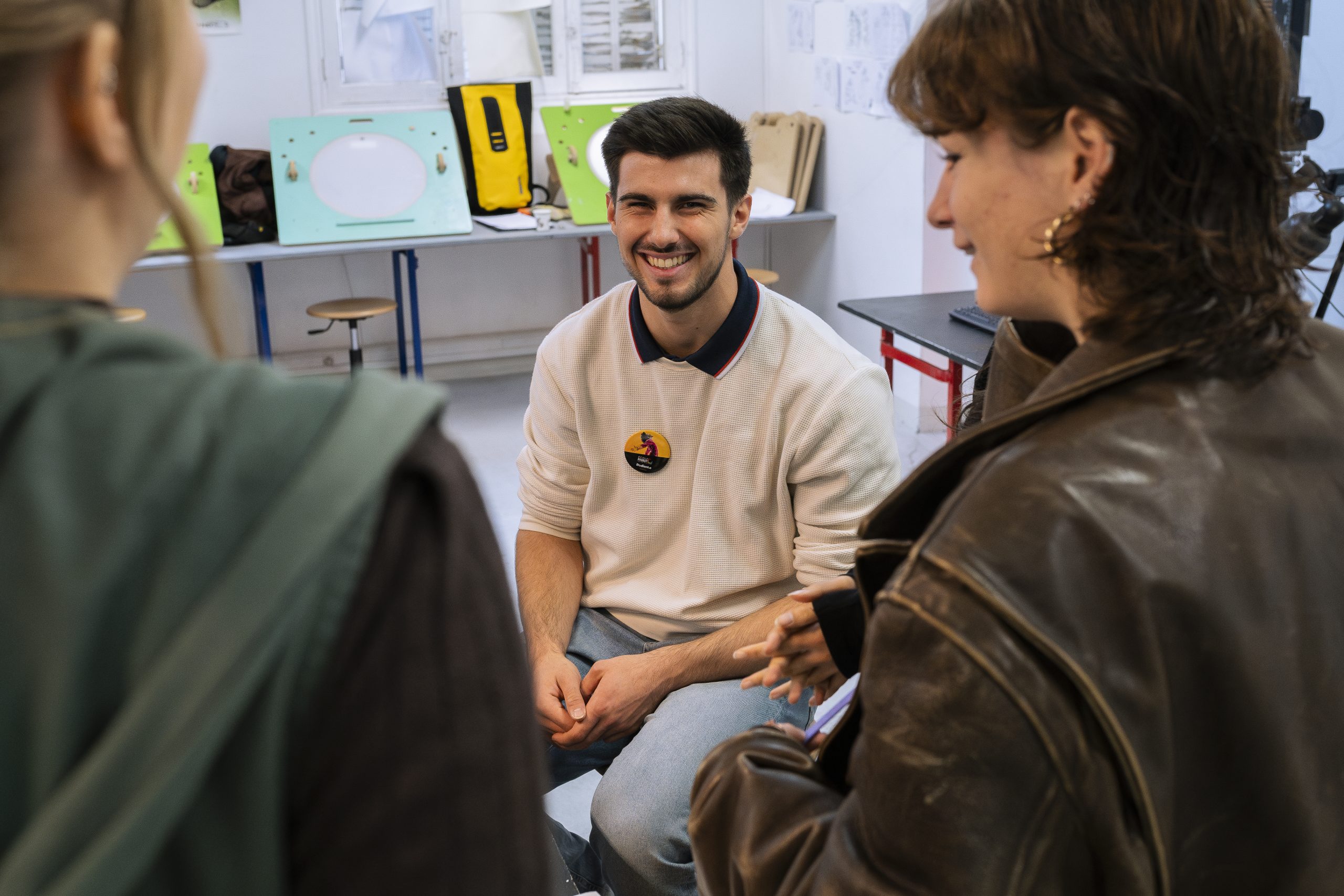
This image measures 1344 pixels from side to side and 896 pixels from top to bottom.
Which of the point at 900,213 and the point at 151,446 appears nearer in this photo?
the point at 151,446

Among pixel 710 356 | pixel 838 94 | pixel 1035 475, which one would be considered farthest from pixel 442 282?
pixel 1035 475

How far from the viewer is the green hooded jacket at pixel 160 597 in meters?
0.45

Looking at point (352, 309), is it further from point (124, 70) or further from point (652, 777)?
point (124, 70)

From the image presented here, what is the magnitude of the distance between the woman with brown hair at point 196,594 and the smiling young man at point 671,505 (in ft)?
4.11

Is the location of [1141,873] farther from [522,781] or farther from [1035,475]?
[522,781]

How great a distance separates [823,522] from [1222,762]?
3.31 feet

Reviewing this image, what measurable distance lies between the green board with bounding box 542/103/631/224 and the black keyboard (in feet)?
7.74

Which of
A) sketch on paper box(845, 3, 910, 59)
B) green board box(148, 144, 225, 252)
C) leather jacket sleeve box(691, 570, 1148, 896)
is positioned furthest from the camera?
green board box(148, 144, 225, 252)

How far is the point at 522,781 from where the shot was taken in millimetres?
521

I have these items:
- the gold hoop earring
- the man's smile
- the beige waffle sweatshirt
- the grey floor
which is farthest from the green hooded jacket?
the grey floor

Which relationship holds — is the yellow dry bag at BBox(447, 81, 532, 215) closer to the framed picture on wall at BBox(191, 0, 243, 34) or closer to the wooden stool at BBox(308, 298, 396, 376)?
the wooden stool at BBox(308, 298, 396, 376)

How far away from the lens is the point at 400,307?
17.6 ft

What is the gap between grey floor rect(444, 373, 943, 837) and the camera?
410 centimetres

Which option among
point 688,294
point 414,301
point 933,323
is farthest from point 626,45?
point 688,294
